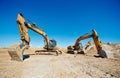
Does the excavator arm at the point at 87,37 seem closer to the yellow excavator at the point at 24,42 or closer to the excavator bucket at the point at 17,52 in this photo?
the yellow excavator at the point at 24,42

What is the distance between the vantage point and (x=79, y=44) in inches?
1005

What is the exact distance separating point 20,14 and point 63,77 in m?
10.2

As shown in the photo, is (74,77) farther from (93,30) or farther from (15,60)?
(93,30)

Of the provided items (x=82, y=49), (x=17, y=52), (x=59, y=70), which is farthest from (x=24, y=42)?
(x=82, y=49)

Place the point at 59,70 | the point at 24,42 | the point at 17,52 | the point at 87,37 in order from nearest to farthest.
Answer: the point at 59,70, the point at 17,52, the point at 24,42, the point at 87,37

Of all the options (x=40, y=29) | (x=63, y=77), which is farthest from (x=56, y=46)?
(x=63, y=77)

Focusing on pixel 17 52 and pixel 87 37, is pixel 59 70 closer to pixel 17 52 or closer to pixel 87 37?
pixel 17 52

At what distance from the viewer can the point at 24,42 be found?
1473cm

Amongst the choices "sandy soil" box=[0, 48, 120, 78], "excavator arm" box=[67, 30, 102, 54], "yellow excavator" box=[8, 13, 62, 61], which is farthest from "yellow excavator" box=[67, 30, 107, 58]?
"sandy soil" box=[0, 48, 120, 78]

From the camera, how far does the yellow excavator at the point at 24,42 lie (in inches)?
522

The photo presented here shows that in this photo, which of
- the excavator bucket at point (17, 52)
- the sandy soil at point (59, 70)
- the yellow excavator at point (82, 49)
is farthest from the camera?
the yellow excavator at point (82, 49)

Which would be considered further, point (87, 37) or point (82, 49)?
point (82, 49)

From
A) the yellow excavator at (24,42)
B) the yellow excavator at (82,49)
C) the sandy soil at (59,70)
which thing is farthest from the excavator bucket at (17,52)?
the yellow excavator at (82,49)

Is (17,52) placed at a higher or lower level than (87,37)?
lower
